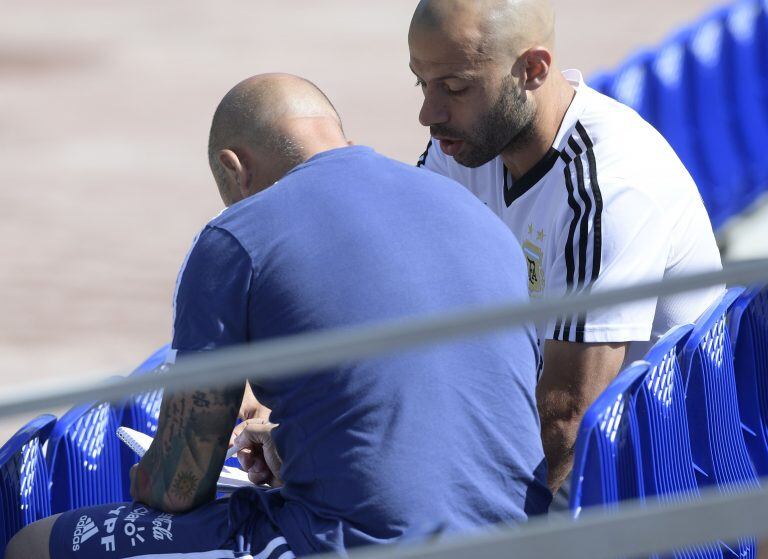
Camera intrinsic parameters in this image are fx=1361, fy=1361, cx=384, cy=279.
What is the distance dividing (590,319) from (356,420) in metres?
0.82

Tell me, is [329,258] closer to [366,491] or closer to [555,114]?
[366,491]

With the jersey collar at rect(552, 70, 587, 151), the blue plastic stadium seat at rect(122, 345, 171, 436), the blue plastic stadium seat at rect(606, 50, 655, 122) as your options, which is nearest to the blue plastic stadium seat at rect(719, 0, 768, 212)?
the blue plastic stadium seat at rect(606, 50, 655, 122)

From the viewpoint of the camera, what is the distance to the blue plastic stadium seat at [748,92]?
19.4ft

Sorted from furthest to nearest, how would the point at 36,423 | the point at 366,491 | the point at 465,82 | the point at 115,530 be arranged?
the point at 465,82
the point at 36,423
the point at 115,530
the point at 366,491

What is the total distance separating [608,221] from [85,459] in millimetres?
1268

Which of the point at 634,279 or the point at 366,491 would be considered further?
the point at 634,279

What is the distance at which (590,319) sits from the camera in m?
2.95

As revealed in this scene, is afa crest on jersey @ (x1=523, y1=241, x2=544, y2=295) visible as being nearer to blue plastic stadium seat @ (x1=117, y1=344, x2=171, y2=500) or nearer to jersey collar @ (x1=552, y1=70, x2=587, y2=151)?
jersey collar @ (x1=552, y1=70, x2=587, y2=151)

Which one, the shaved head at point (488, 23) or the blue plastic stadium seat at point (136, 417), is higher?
the shaved head at point (488, 23)

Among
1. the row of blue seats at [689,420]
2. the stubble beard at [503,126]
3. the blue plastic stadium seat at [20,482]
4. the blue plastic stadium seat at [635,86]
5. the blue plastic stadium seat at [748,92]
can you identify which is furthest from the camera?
the blue plastic stadium seat at [748,92]

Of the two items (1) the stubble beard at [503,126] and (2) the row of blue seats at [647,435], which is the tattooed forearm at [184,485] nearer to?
(2) the row of blue seats at [647,435]

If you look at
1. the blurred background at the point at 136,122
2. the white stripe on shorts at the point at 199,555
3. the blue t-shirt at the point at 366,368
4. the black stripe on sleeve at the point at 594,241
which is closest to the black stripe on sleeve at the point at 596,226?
the black stripe on sleeve at the point at 594,241

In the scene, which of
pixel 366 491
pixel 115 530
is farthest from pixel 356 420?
pixel 115 530

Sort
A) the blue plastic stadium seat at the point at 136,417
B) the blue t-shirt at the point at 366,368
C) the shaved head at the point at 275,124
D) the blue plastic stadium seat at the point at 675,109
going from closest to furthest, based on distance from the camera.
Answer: the blue t-shirt at the point at 366,368, the shaved head at the point at 275,124, the blue plastic stadium seat at the point at 136,417, the blue plastic stadium seat at the point at 675,109
